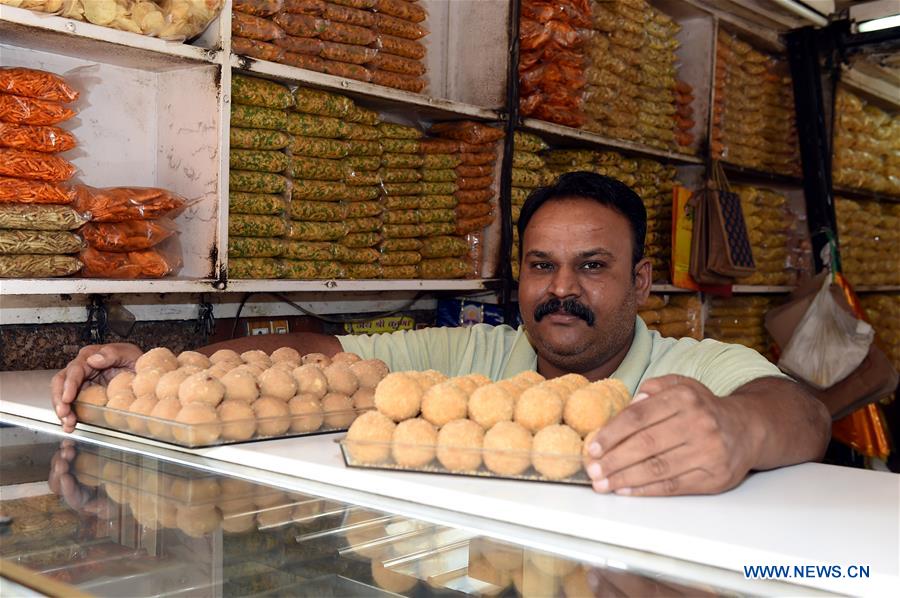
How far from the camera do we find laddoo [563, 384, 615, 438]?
1.05 meters

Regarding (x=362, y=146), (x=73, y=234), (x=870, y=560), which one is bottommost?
(x=870, y=560)

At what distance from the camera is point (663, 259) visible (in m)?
3.81

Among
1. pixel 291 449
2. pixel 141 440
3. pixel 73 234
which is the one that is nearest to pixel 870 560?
pixel 291 449

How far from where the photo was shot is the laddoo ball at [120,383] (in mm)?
1404

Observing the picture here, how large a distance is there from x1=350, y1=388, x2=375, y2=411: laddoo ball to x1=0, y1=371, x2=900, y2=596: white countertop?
0.14 metres

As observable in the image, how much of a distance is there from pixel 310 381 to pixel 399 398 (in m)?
0.28

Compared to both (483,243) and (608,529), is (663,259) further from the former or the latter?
(608,529)

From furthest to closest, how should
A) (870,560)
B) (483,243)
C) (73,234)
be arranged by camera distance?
(483,243)
(73,234)
(870,560)

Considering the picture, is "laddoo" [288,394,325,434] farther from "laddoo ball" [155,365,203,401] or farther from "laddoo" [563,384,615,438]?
"laddoo" [563,384,615,438]

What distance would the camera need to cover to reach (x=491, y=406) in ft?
3.56

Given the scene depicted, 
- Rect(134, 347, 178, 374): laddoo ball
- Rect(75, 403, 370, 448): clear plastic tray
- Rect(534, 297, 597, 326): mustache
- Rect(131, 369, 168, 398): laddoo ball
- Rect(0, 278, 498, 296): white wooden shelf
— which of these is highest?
Rect(0, 278, 498, 296): white wooden shelf

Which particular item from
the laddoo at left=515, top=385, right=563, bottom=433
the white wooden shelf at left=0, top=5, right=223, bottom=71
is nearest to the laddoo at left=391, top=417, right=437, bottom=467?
the laddoo at left=515, top=385, right=563, bottom=433

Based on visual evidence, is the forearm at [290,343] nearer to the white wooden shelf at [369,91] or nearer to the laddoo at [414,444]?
the white wooden shelf at [369,91]

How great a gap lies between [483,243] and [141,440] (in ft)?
6.32
